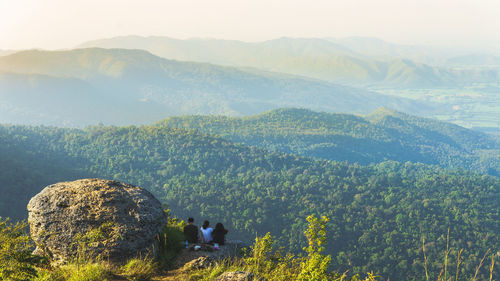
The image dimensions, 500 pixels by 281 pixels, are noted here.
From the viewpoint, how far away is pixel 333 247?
89.1m

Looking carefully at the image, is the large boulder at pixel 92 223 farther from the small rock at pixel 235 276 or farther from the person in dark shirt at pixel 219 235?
the small rock at pixel 235 276

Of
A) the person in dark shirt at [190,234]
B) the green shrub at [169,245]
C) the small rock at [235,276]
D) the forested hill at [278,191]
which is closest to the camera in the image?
the small rock at [235,276]

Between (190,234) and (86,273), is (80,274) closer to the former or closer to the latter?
(86,273)

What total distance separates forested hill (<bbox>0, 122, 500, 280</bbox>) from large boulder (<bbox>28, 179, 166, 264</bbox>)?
71.2 m

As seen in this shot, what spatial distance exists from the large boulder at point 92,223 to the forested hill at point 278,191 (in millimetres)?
71156

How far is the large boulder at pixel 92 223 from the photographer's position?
11391mm

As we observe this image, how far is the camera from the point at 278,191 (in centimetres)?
12400

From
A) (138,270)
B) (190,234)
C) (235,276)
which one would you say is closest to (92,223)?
(138,270)

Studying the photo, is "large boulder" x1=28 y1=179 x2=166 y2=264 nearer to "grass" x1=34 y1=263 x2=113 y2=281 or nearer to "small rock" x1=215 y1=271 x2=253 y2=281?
"grass" x1=34 y1=263 x2=113 y2=281

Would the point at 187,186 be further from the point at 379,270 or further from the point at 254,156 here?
the point at 379,270

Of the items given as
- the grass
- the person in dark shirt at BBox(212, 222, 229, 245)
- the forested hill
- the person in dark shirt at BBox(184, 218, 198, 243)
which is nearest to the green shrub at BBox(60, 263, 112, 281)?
the grass

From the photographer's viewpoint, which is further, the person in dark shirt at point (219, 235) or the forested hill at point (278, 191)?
the forested hill at point (278, 191)

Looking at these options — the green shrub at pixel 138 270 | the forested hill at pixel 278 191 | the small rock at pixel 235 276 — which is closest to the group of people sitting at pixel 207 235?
the green shrub at pixel 138 270

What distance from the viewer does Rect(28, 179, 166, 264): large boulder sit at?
1139 cm
